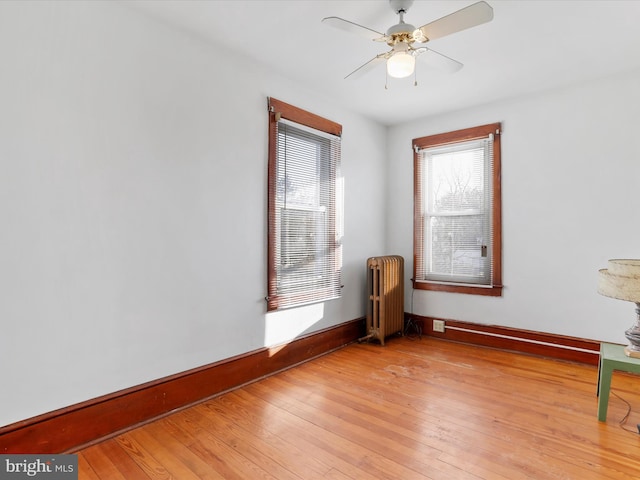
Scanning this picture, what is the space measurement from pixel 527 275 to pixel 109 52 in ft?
13.2

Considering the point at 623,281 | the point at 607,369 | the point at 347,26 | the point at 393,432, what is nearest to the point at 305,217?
the point at 347,26

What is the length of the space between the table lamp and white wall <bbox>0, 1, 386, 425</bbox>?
7.98ft

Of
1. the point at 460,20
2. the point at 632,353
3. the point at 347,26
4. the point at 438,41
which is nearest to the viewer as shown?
the point at 460,20

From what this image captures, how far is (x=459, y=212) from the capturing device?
4.10 metres

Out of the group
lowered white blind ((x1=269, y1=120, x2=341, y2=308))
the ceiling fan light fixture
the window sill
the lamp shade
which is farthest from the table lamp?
lowered white blind ((x1=269, y1=120, x2=341, y2=308))

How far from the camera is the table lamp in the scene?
2055mm

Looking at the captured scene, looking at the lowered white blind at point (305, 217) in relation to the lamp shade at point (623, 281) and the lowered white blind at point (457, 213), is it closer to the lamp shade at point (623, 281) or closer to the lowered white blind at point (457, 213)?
the lowered white blind at point (457, 213)

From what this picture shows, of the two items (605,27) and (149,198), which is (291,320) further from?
(605,27)

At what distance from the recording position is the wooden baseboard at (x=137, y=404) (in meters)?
1.85

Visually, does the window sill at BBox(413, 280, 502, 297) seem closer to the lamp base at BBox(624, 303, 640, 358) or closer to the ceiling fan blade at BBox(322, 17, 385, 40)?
the lamp base at BBox(624, 303, 640, 358)

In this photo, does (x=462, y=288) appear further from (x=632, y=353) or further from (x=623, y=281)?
(x=623, y=281)

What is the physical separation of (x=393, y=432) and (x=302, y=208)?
2041mm

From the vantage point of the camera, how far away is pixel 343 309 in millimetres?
3975

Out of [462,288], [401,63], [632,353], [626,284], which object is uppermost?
[401,63]
